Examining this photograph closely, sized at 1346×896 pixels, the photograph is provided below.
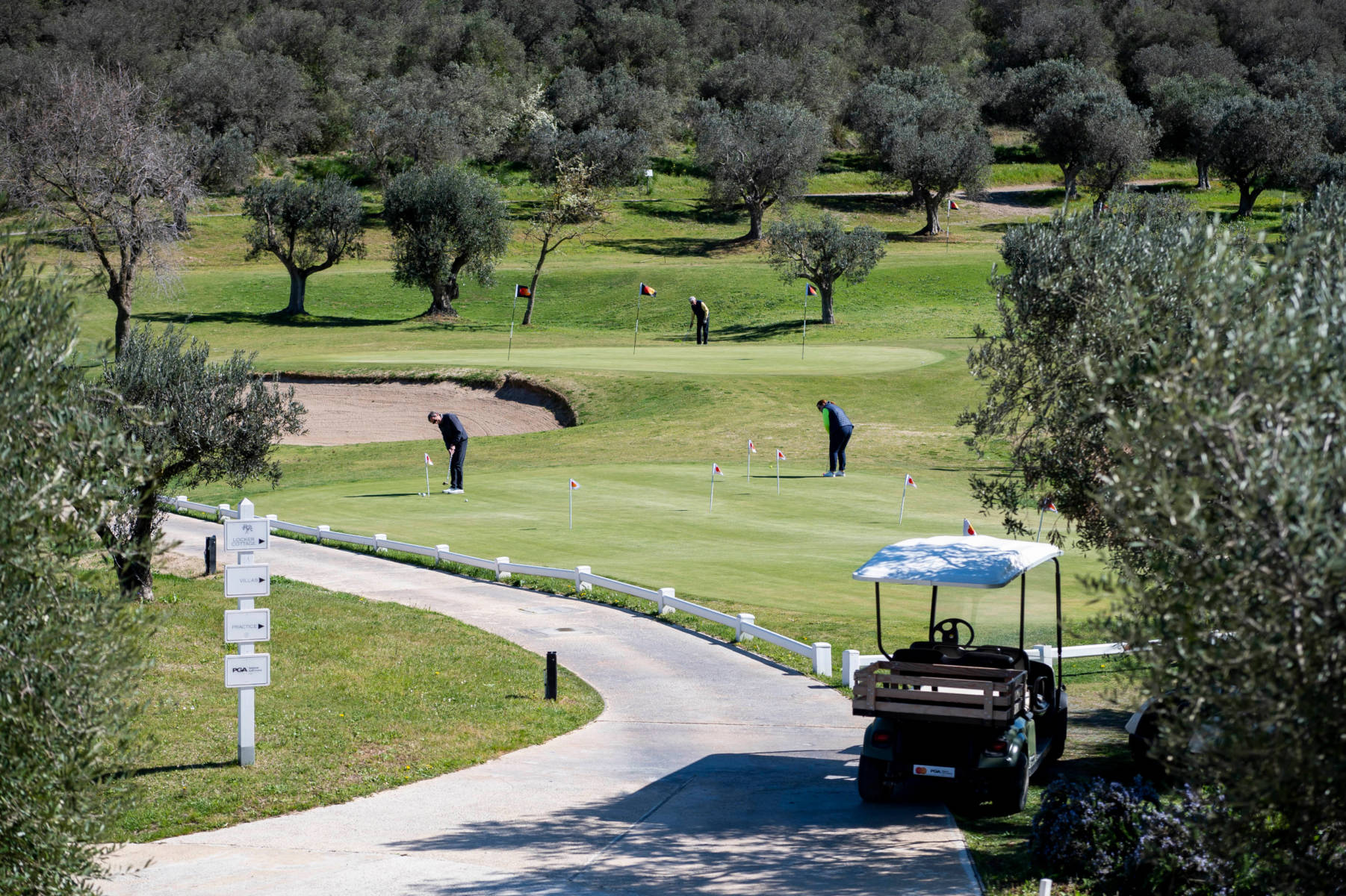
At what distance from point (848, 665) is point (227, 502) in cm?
2216

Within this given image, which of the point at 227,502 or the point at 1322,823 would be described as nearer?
the point at 1322,823

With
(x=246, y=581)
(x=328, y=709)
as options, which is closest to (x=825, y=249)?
(x=328, y=709)

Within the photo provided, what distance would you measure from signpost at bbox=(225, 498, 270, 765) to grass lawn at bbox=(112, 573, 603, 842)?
15.1 inches

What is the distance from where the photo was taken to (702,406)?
146 ft

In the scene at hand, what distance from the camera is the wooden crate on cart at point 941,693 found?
11828 millimetres

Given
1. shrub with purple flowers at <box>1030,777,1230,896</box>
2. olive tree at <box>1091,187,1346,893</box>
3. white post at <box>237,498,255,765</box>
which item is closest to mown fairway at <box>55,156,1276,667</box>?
white post at <box>237,498,255,765</box>

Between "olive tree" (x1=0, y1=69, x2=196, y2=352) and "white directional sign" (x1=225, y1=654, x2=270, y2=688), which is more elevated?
"olive tree" (x1=0, y1=69, x2=196, y2=352)

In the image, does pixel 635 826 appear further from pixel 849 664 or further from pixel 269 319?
pixel 269 319

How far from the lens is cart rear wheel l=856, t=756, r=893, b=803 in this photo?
1271cm

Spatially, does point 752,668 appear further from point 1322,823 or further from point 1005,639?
point 1322,823

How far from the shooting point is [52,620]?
24.5 ft

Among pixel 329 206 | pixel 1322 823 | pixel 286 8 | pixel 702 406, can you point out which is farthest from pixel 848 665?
pixel 286 8

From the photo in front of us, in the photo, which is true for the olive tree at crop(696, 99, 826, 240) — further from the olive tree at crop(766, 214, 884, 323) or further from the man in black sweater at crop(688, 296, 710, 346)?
the man in black sweater at crop(688, 296, 710, 346)

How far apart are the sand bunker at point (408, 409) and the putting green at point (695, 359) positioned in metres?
1.97
